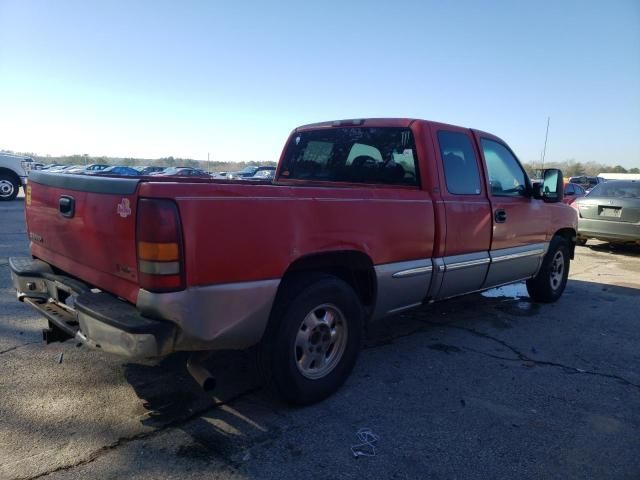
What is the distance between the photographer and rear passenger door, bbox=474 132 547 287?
4.86 metres

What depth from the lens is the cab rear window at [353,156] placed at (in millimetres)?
4258

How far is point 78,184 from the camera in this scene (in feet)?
9.68

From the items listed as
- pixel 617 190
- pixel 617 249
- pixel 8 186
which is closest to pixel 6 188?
pixel 8 186

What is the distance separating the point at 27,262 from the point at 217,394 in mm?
1804

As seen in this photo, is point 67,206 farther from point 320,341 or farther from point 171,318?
point 320,341

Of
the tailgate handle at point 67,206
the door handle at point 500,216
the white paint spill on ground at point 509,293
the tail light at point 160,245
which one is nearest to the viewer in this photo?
the tail light at point 160,245

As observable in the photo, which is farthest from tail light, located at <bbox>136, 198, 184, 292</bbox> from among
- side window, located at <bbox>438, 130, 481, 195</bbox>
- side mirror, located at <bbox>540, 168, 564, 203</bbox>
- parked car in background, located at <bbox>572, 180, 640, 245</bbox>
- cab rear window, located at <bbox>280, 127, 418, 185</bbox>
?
parked car in background, located at <bbox>572, 180, 640, 245</bbox>

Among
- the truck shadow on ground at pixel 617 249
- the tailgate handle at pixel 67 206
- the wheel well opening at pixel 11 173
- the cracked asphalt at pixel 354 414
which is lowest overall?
the truck shadow on ground at pixel 617 249

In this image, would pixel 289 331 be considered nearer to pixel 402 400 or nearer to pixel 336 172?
pixel 402 400

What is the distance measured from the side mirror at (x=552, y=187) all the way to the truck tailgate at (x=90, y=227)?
185 inches

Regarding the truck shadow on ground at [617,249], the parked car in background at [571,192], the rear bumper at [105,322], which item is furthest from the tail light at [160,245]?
the parked car in background at [571,192]

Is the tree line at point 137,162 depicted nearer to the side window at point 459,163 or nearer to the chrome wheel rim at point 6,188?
the chrome wheel rim at point 6,188

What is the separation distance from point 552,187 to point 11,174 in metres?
17.2

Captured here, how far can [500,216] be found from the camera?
4844 mm
